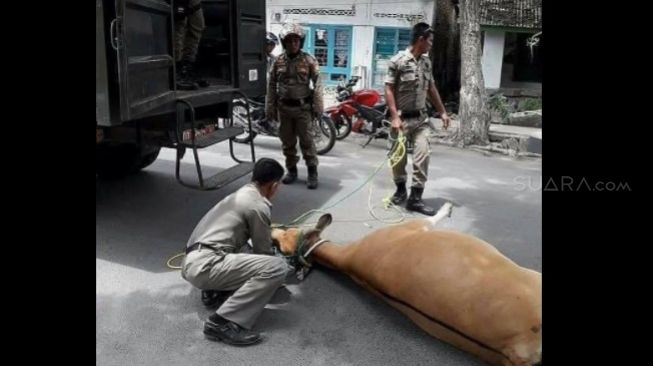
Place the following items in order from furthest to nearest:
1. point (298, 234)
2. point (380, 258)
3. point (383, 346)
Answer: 1. point (298, 234)
2. point (380, 258)
3. point (383, 346)

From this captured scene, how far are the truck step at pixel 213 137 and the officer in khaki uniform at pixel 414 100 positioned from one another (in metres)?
1.41

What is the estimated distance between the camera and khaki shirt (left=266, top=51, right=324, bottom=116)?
5621 mm

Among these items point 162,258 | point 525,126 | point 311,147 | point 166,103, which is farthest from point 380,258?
point 525,126

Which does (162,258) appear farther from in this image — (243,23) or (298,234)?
(243,23)

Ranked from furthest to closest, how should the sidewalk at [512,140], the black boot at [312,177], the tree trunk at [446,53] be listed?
1. the tree trunk at [446,53]
2. the sidewalk at [512,140]
3. the black boot at [312,177]

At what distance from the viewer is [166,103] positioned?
13.3 feet

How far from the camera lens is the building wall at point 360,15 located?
13.8 meters

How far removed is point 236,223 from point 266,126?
5305mm

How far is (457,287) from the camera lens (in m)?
2.74

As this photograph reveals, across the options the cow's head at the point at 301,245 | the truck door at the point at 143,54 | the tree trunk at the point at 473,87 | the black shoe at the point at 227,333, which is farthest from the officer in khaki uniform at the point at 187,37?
the tree trunk at the point at 473,87

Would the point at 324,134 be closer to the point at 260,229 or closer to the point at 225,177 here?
the point at 225,177

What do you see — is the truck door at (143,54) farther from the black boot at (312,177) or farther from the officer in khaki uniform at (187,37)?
the black boot at (312,177)

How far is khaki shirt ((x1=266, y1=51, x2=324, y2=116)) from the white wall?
27.7ft
